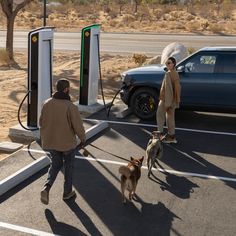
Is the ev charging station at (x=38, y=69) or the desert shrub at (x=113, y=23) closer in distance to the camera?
the ev charging station at (x=38, y=69)

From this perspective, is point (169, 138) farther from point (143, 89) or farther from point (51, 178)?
point (51, 178)

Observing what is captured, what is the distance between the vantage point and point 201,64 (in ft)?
38.6

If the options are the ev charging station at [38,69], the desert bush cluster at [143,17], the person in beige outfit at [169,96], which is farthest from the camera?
the desert bush cluster at [143,17]

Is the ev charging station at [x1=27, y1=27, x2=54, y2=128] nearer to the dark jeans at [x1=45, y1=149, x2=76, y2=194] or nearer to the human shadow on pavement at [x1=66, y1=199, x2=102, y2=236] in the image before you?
the dark jeans at [x1=45, y1=149, x2=76, y2=194]

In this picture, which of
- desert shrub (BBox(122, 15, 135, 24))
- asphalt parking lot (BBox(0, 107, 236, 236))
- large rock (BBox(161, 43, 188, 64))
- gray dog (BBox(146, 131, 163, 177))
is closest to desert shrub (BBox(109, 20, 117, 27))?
desert shrub (BBox(122, 15, 135, 24))

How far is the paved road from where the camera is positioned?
29109 millimetres

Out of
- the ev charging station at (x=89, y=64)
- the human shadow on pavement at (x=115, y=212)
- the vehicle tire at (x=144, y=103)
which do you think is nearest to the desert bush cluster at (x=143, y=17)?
the ev charging station at (x=89, y=64)

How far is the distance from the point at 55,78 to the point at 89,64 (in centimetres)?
604

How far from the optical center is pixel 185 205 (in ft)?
23.9

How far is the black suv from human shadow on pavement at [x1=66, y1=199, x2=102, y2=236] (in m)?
5.25

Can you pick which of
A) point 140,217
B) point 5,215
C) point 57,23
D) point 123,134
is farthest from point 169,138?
point 57,23

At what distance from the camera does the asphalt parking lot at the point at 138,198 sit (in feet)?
21.6

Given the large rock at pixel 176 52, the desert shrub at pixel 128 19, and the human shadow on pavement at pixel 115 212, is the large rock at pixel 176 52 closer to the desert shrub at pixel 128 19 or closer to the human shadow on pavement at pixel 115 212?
the human shadow on pavement at pixel 115 212

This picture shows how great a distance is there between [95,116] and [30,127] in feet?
7.68
